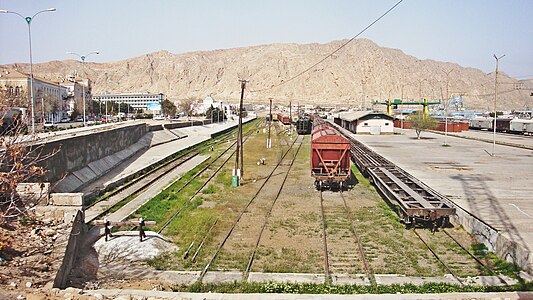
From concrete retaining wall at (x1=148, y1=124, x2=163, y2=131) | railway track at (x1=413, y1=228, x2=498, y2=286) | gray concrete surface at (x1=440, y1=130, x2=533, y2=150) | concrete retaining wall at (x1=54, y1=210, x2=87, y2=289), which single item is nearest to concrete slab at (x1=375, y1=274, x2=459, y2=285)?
railway track at (x1=413, y1=228, x2=498, y2=286)

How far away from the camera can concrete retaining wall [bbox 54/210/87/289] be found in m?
11.1

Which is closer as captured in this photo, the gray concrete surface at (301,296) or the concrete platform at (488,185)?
the gray concrete surface at (301,296)

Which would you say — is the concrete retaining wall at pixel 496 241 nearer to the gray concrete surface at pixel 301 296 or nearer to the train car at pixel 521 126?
the gray concrete surface at pixel 301 296

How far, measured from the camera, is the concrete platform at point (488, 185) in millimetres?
14750

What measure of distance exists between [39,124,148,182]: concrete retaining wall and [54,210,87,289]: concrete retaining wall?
2.62m

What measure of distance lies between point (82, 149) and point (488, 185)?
74.0ft

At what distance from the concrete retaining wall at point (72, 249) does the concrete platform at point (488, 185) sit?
11581 mm

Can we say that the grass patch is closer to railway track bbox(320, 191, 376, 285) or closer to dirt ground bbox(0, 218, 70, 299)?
railway track bbox(320, 191, 376, 285)

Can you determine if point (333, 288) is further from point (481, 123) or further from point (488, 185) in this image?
point (481, 123)

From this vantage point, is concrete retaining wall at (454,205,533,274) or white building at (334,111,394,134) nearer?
concrete retaining wall at (454,205,533,274)

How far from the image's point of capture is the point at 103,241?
1455cm

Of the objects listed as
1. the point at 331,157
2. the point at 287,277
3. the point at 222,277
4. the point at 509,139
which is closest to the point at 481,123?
the point at 509,139

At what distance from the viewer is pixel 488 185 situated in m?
25.2

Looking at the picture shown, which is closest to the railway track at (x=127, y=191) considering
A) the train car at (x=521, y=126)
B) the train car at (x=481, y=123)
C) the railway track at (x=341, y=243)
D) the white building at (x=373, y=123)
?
the railway track at (x=341, y=243)
